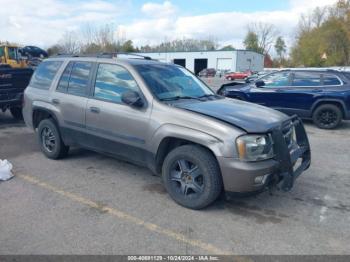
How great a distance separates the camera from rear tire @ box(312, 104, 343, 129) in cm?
920

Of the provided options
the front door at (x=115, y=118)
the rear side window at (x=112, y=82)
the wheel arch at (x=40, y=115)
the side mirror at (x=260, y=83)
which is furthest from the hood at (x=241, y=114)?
the side mirror at (x=260, y=83)

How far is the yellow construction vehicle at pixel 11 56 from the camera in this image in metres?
19.9

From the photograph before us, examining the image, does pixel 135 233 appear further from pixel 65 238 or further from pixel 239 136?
pixel 239 136

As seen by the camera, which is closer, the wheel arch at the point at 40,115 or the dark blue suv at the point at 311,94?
the wheel arch at the point at 40,115

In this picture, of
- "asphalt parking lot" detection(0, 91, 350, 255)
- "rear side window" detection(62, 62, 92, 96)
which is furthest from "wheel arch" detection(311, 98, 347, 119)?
"rear side window" detection(62, 62, 92, 96)

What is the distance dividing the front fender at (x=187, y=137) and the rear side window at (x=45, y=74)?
2.50 meters

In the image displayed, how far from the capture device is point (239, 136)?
11.9 feet

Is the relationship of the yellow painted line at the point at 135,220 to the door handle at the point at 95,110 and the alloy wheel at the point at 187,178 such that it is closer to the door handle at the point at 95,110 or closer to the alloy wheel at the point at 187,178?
the alloy wheel at the point at 187,178

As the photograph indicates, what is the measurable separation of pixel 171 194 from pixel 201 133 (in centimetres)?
94

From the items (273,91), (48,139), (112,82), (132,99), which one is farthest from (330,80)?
(48,139)

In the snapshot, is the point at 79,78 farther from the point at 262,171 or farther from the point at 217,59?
the point at 217,59

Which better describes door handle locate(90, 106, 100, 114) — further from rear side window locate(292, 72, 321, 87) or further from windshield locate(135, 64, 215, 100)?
rear side window locate(292, 72, 321, 87)

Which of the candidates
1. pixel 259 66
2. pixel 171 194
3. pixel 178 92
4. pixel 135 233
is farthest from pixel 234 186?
pixel 259 66

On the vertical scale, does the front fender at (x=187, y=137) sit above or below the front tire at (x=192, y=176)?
above
